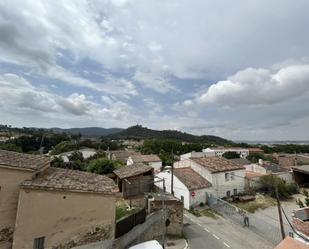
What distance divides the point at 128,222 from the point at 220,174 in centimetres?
2355

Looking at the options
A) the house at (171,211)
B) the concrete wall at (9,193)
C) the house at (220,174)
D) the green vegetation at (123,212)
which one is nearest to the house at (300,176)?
the house at (220,174)

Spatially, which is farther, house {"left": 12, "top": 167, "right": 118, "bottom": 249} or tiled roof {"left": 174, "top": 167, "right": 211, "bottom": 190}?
tiled roof {"left": 174, "top": 167, "right": 211, "bottom": 190}

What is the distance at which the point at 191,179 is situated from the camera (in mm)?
38125

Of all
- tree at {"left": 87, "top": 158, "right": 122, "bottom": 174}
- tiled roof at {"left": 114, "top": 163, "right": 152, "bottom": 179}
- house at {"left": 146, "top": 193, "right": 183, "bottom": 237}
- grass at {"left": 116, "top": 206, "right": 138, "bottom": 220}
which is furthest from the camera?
tree at {"left": 87, "top": 158, "right": 122, "bottom": 174}

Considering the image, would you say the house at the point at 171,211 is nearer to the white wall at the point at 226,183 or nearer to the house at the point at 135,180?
the house at the point at 135,180

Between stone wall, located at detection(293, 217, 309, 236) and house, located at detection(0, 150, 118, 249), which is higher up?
house, located at detection(0, 150, 118, 249)

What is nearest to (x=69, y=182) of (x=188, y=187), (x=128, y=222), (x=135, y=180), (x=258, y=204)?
(x=128, y=222)

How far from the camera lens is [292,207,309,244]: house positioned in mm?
17548

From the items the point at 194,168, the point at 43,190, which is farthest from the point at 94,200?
the point at 194,168

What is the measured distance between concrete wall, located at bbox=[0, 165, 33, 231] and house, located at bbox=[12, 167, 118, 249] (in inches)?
28.1

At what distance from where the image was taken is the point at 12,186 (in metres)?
14.0

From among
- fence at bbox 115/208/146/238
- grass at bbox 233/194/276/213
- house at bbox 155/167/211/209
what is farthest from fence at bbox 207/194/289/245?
fence at bbox 115/208/146/238

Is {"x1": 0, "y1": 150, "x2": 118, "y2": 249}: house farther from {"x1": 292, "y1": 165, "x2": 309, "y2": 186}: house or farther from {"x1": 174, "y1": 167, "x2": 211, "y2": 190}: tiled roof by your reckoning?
{"x1": 292, "y1": 165, "x2": 309, "y2": 186}: house

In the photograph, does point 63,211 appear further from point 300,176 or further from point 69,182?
point 300,176
